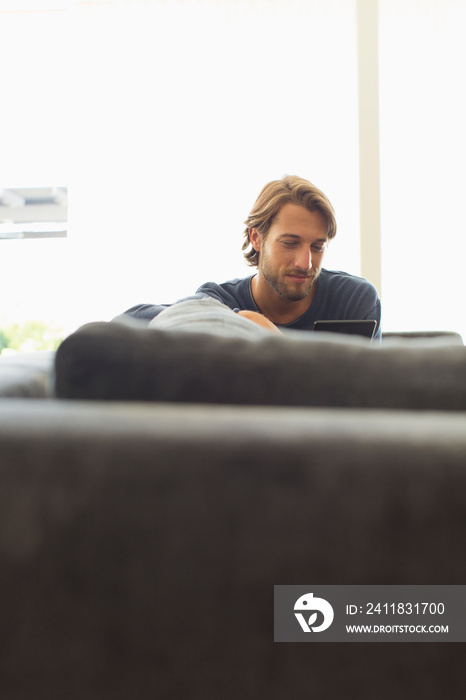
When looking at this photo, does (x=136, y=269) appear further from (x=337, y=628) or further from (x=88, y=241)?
(x=337, y=628)

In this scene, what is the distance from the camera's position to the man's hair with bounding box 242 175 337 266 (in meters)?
2.31

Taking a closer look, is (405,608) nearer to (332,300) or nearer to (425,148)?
(332,300)

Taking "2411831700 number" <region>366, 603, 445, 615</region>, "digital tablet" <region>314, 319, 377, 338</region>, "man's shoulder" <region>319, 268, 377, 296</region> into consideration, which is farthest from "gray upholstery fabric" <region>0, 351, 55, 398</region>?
"man's shoulder" <region>319, 268, 377, 296</region>

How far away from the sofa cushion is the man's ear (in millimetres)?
1982

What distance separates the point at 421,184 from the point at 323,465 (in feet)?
13.7

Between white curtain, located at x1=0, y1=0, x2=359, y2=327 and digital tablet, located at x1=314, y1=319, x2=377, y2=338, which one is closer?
digital tablet, located at x1=314, y1=319, x2=377, y2=338

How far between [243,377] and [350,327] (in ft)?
3.97

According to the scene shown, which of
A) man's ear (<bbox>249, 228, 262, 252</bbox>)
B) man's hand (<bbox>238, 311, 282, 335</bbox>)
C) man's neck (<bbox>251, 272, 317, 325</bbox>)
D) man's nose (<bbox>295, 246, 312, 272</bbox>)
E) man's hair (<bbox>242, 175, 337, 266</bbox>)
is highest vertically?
man's hair (<bbox>242, 175, 337, 266</bbox>)

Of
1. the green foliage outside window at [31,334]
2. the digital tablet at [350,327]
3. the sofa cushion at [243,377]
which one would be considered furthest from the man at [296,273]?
the green foliage outside window at [31,334]

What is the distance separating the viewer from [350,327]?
1.73 metres

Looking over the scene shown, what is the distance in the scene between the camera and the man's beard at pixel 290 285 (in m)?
2.27

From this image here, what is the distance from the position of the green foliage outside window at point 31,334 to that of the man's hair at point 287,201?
2876 mm

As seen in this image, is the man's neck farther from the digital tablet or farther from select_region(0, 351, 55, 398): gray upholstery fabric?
select_region(0, 351, 55, 398): gray upholstery fabric

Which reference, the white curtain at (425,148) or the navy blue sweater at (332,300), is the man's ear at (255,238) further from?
the white curtain at (425,148)
